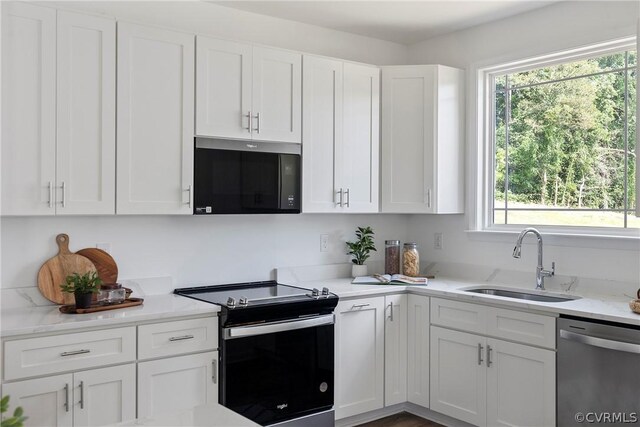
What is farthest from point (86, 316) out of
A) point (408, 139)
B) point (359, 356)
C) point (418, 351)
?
point (408, 139)

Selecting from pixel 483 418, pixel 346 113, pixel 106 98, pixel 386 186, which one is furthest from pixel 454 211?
pixel 106 98

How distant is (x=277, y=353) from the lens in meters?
3.05

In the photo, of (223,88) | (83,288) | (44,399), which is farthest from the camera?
(223,88)

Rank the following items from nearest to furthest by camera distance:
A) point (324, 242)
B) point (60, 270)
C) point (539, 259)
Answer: point (60, 270)
point (539, 259)
point (324, 242)

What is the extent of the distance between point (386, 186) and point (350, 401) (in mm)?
1419

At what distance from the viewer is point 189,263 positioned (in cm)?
341

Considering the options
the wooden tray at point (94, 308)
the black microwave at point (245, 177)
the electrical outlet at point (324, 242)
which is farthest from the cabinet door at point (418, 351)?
the wooden tray at point (94, 308)

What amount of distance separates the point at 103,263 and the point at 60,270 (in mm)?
215

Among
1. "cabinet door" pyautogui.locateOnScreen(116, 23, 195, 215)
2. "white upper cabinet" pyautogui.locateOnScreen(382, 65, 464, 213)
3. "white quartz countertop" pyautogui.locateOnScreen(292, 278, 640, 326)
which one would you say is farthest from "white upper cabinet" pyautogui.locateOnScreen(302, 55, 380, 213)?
"cabinet door" pyautogui.locateOnScreen(116, 23, 195, 215)

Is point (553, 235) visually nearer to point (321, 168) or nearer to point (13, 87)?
point (321, 168)

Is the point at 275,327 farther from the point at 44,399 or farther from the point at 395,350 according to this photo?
the point at 44,399

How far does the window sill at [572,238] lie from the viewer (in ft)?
10.4

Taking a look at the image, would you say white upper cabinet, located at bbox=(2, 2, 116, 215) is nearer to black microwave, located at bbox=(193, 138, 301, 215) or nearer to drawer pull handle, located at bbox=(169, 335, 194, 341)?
black microwave, located at bbox=(193, 138, 301, 215)

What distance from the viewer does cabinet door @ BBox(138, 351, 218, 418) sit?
266cm
